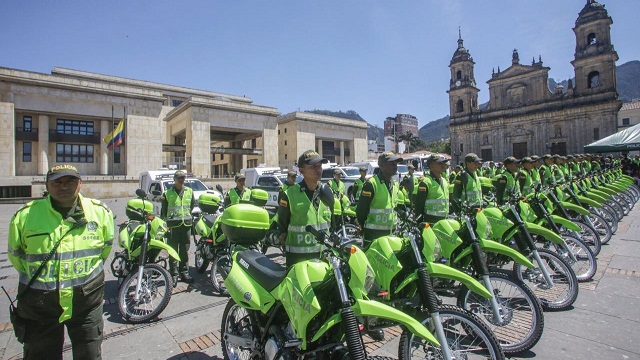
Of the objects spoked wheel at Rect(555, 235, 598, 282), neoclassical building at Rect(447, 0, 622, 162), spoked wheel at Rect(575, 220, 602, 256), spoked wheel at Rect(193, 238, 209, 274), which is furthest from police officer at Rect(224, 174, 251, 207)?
neoclassical building at Rect(447, 0, 622, 162)

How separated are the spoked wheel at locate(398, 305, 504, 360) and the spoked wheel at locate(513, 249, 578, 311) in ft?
7.01

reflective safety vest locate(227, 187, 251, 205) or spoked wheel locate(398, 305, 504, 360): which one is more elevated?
reflective safety vest locate(227, 187, 251, 205)

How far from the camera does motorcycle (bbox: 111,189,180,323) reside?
4.29m

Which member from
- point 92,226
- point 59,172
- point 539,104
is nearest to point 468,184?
point 92,226

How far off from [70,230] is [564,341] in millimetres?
4734

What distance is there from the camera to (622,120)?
66625 millimetres

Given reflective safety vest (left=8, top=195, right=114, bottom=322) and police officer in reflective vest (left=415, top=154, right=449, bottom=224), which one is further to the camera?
police officer in reflective vest (left=415, top=154, right=449, bottom=224)

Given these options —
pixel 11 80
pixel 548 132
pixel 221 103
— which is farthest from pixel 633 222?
pixel 548 132

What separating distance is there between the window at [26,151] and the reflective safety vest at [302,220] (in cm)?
4020

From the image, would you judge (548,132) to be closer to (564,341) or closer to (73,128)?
(564,341)

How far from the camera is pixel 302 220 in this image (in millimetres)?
3520

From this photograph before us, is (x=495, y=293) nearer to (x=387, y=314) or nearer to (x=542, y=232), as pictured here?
(x=542, y=232)

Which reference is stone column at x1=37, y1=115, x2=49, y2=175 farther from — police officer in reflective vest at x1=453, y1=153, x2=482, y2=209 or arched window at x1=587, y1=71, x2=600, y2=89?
arched window at x1=587, y1=71, x2=600, y2=89

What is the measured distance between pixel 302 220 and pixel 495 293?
7.09 ft
